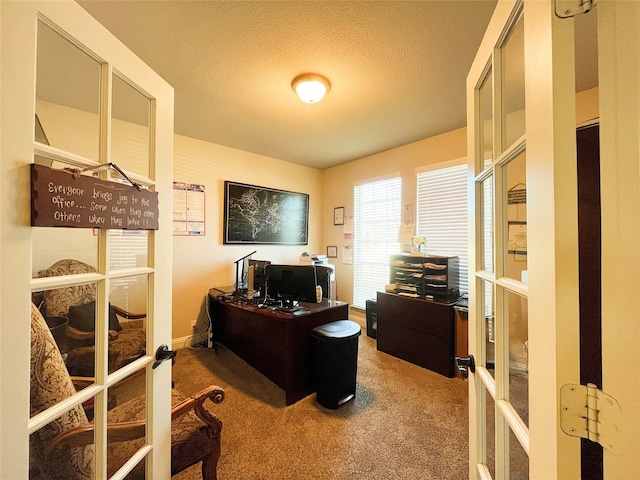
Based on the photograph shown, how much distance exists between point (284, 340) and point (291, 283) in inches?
21.2

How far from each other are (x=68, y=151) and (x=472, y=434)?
5.75ft

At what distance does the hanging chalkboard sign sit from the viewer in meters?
0.63

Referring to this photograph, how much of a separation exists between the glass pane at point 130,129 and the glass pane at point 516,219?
1280 millimetres

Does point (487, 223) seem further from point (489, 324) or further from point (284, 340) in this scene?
point (284, 340)

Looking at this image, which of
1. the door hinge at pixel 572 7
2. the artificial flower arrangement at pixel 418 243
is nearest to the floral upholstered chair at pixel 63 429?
the door hinge at pixel 572 7

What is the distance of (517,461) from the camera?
709 mm

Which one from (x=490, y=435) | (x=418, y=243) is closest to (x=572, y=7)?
(x=490, y=435)

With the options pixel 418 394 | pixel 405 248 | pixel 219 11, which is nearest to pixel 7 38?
pixel 219 11

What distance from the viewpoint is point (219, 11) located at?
1.47 meters

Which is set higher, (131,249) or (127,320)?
(131,249)

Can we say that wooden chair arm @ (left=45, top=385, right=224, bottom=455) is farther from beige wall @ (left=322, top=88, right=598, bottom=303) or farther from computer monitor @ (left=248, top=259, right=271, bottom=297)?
beige wall @ (left=322, top=88, right=598, bottom=303)

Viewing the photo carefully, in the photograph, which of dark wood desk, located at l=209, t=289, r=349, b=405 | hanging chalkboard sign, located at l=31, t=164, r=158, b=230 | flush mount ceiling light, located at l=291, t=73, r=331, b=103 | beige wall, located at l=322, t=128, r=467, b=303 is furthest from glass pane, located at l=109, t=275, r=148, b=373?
beige wall, located at l=322, t=128, r=467, b=303

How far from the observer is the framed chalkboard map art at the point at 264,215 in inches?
140

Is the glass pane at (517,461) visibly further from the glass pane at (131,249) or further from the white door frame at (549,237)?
the glass pane at (131,249)
